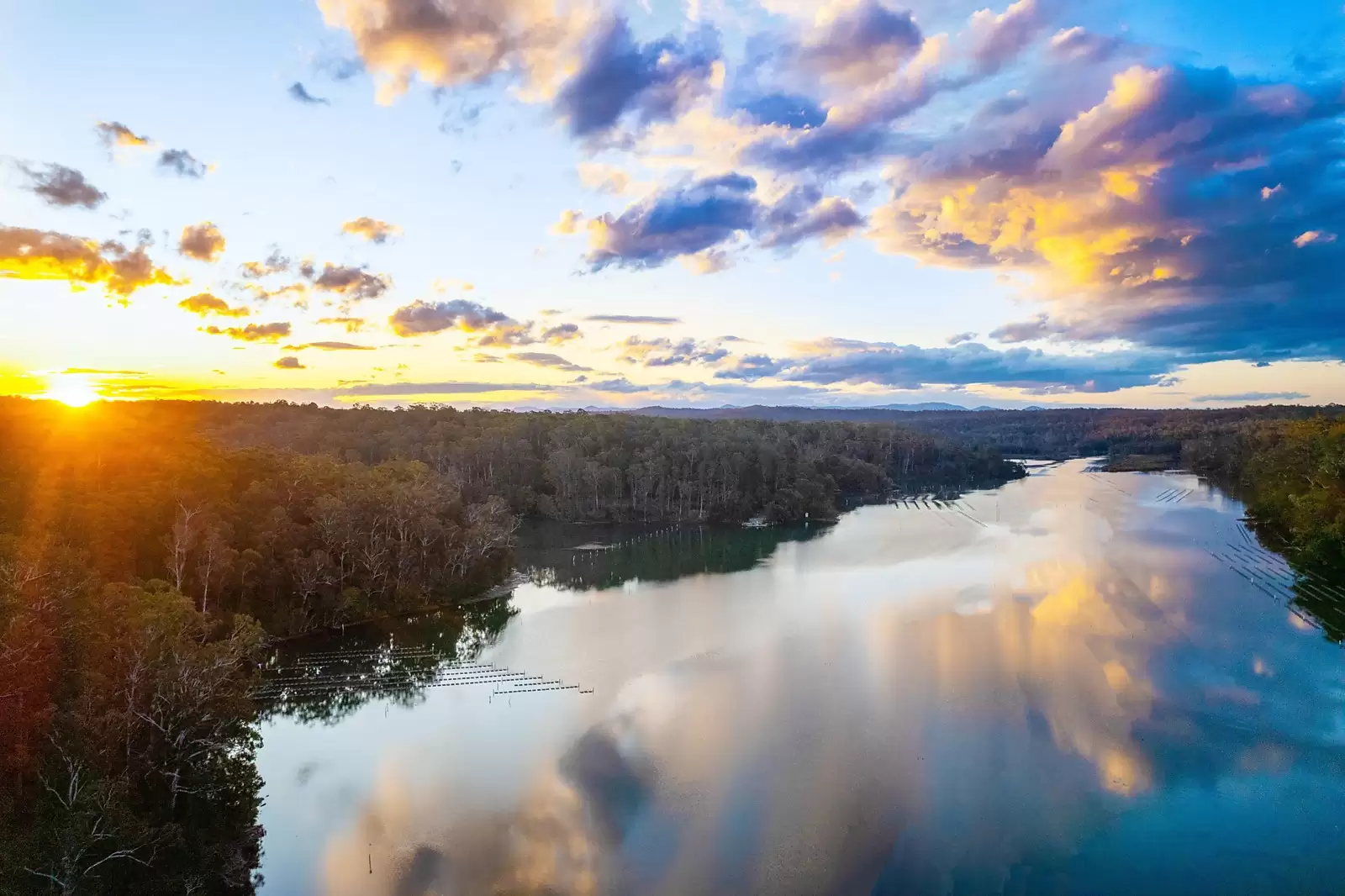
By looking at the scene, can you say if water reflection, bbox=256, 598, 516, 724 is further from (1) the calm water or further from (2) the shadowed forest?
(2) the shadowed forest

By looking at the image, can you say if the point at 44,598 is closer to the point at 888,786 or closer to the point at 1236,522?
the point at 888,786

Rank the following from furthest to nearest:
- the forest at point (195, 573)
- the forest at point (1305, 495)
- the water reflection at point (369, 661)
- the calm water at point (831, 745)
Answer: the forest at point (1305, 495), the water reflection at point (369, 661), the calm water at point (831, 745), the forest at point (195, 573)

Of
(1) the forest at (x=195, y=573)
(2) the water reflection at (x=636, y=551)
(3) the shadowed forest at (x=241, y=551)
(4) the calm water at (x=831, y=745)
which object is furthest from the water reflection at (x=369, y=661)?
(2) the water reflection at (x=636, y=551)

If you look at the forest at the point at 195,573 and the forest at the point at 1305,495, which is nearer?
the forest at the point at 195,573

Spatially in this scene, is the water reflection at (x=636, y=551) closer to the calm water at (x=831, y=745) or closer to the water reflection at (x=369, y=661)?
the calm water at (x=831, y=745)

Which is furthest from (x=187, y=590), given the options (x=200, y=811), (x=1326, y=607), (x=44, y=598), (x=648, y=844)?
(x=1326, y=607)

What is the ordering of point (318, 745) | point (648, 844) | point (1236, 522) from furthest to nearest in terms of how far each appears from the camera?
point (1236, 522), point (318, 745), point (648, 844)

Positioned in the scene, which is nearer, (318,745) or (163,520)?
(318,745)

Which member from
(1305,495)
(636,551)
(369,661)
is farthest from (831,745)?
(1305,495)
